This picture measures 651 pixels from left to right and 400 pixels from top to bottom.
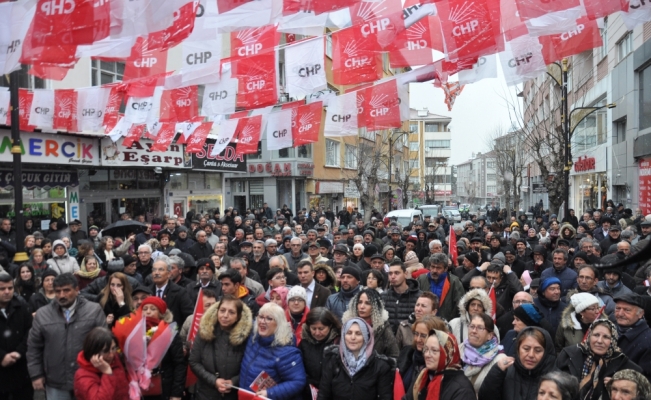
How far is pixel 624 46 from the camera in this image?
24656 millimetres

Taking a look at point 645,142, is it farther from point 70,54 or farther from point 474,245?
point 70,54

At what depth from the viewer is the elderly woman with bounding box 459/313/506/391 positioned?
15.8ft

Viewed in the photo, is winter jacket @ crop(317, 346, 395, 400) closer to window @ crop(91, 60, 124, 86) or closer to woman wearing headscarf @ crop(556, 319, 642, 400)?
woman wearing headscarf @ crop(556, 319, 642, 400)

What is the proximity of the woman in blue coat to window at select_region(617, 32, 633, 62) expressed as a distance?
2378 cm

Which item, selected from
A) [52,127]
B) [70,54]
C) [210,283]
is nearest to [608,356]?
[210,283]

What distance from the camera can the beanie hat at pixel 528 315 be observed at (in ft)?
17.7

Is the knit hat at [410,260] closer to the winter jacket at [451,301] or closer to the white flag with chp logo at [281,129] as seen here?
the winter jacket at [451,301]

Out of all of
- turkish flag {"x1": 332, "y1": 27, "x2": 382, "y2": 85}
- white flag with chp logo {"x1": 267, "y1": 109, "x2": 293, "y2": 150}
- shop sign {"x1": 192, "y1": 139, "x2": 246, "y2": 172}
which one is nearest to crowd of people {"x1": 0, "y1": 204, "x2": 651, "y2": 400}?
turkish flag {"x1": 332, "y1": 27, "x2": 382, "y2": 85}

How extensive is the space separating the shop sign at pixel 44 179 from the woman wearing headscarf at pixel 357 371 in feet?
49.6

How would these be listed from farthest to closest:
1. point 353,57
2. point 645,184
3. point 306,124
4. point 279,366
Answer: point 645,184 < point 306,124 < point 353,57 < point 279,366

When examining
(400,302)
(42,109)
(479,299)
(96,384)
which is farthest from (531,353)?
(42,109)

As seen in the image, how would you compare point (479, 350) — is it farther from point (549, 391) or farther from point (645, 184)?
point (645, 184)

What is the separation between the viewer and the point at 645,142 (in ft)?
70.8

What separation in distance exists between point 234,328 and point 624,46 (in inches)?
992
